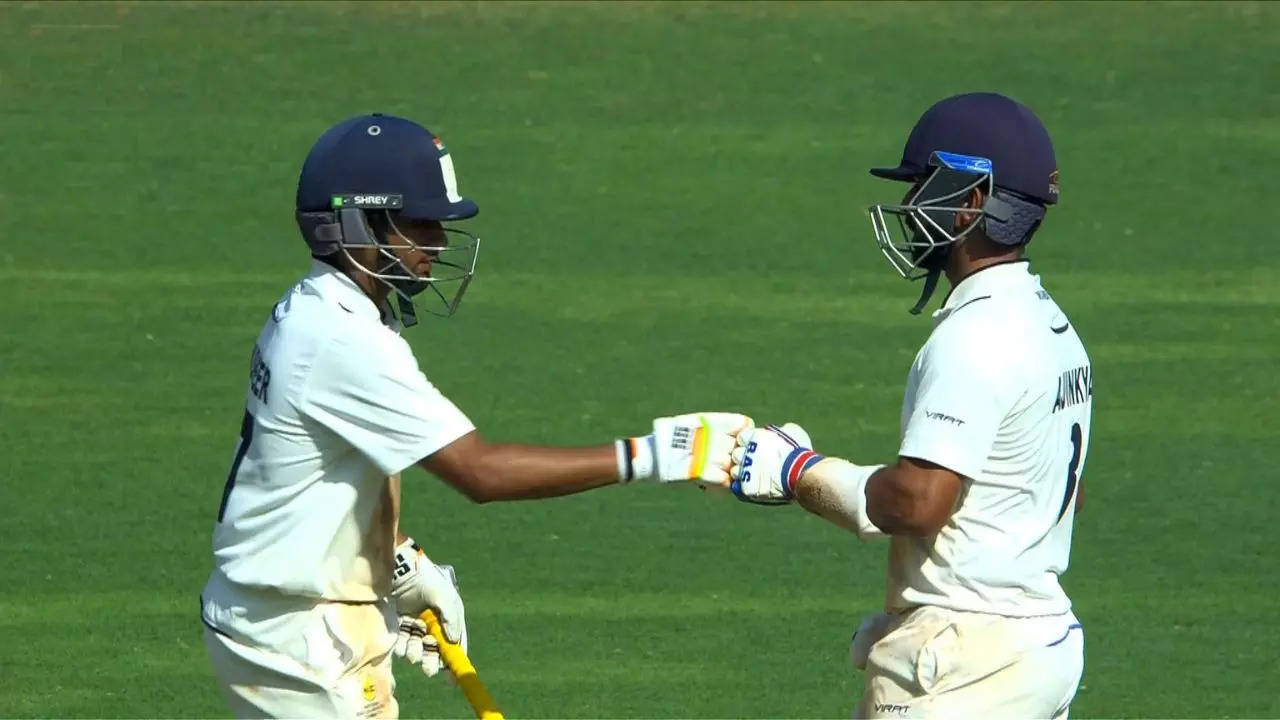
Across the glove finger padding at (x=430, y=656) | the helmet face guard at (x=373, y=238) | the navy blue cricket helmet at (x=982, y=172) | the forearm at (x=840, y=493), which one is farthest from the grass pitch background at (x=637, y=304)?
the navy blue cricket helmet at (x=982, y=172)

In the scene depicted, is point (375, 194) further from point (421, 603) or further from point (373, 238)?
point (421, 603)

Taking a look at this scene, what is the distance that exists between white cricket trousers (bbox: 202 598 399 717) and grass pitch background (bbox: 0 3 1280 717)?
8.75 ft

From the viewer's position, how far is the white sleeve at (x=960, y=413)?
16.4 ft

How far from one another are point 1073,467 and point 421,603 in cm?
182

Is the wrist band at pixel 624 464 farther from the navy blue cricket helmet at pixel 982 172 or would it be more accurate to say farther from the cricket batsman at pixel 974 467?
the navy blue cricket helmet at pixel 982 172

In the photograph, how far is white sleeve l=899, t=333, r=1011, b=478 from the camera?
4992 millimetres

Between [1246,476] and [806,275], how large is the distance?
12.4 ft

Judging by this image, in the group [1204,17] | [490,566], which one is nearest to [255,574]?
[490,566]

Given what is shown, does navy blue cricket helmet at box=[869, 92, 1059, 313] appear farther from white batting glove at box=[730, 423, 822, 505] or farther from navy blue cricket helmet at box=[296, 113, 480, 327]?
navy blue cricket helmet at box=[296, 113, 480, 327]

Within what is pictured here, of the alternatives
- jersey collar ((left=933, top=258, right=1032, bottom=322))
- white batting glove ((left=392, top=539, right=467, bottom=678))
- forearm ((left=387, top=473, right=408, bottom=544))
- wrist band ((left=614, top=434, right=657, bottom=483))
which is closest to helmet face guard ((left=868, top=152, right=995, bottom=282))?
jersey collar ((left=933, top=258, right=1032, bottom=322))

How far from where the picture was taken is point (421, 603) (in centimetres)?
591

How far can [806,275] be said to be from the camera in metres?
13.5

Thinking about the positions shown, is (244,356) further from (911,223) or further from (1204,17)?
(1204,17)

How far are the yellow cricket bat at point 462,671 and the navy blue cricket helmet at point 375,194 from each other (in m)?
1.05
